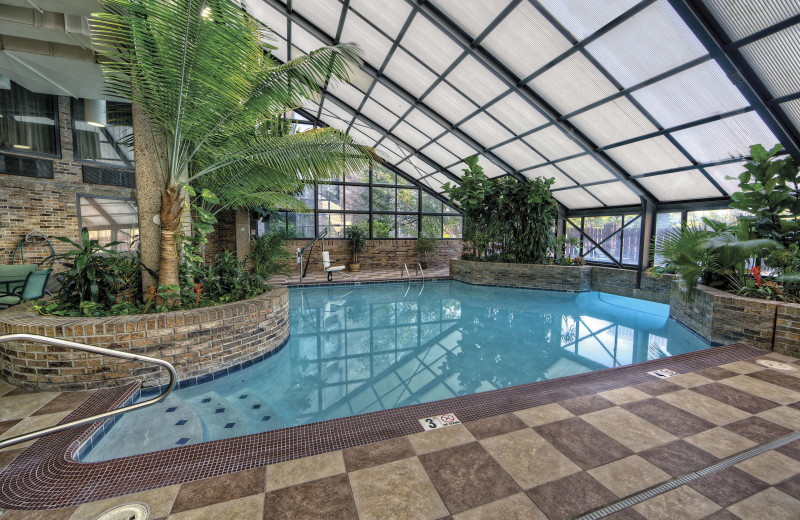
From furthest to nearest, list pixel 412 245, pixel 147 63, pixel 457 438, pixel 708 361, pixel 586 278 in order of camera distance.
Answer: pixel 412 245
pixel 586 278
pixel 708 361
pixel 147 63
pixel 457 438

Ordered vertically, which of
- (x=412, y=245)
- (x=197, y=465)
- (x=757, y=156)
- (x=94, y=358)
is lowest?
(x=197, y=465)

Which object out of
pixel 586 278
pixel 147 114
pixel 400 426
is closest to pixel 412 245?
pixel 586 278

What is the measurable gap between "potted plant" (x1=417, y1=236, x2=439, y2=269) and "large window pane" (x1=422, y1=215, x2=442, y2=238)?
0.32 metres

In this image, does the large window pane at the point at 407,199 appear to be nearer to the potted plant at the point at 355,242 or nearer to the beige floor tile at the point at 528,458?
the potted plant at the point at 355,242

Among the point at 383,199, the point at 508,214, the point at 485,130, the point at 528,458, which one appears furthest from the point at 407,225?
the point at 528,458

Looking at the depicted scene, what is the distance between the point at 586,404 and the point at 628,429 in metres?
0.30

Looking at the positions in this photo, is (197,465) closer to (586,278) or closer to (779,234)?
(779,234)

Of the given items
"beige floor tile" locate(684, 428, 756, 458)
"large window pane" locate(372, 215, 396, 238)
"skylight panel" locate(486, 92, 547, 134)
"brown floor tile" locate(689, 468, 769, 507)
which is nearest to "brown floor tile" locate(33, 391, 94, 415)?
"brown floor tile" locate(689, 468, 769, 507)

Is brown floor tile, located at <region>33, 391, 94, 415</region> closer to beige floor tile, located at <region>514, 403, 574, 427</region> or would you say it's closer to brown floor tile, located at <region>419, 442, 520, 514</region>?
brown floor tile, located at <region>419, 442, 520, 514</region>

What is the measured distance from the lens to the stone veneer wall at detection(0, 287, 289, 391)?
96.3 inches

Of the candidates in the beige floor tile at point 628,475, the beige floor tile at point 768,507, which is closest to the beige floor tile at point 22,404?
the beige floor tile at point 628,475

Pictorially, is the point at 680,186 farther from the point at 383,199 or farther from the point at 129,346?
the point at 129,346

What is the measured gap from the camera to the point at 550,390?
241 cm

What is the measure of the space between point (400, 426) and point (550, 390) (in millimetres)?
1220
